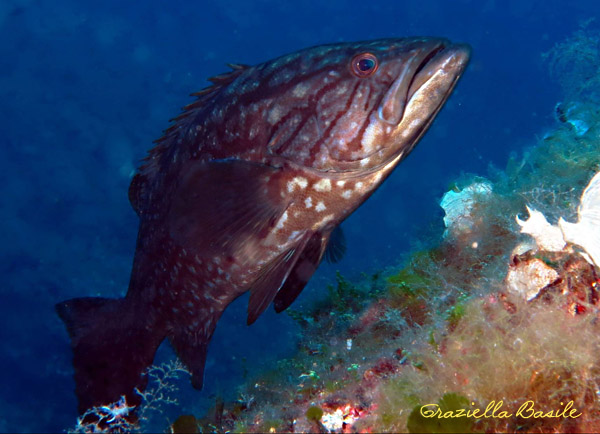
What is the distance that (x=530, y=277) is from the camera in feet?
7.71

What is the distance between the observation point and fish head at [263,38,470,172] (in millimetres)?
2715

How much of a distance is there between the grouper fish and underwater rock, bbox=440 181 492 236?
1.90 metres

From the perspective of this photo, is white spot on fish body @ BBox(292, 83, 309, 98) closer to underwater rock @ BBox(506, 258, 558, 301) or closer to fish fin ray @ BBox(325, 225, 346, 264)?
underwater rock @ BBox(506, 258, 558, 301)

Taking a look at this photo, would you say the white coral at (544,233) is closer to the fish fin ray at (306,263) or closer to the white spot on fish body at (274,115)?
the fish fin ray at (306,263)

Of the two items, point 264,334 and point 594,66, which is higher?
point 264,334

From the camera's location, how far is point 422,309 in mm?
3822

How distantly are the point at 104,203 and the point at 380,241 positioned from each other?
22.2 m

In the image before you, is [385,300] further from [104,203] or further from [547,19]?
[547,19]

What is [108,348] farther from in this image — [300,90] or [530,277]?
[530,277]

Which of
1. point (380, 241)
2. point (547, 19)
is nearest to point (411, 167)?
point (380, 241)

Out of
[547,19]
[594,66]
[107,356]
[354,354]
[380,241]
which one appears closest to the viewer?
[354,354]

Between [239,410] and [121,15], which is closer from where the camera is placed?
[239,410]

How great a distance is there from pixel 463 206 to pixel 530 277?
250 centimetres

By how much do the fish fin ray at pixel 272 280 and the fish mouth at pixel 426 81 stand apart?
1.23 metres
